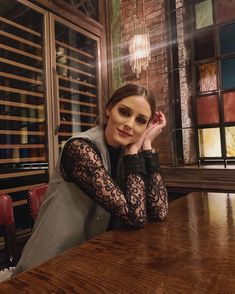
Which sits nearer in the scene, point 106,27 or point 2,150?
point 2,150

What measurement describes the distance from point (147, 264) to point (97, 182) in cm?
46

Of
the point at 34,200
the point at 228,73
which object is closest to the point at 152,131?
the point at 34,200

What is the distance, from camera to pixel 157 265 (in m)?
0.84

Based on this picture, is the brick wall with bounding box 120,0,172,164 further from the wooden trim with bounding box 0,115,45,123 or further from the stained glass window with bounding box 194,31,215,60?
the wooden trim with bounding box 0,115,45,123

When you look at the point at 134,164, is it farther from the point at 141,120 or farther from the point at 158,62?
the point at 158,62

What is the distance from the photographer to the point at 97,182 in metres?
1.23

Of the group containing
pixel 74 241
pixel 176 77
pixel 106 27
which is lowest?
pixel 74 241

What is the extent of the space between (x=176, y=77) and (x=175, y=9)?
2.56 ft

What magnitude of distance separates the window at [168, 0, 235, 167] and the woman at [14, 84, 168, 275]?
68.9 inches

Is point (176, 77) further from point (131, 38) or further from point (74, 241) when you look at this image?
point (74, 241)

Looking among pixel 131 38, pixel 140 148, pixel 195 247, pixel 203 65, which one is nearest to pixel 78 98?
pixel 131 38

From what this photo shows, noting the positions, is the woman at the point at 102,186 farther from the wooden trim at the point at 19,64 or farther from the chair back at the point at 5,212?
the wooden trim at the point at 19,64

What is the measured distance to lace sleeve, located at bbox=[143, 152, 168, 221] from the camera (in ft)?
4.64

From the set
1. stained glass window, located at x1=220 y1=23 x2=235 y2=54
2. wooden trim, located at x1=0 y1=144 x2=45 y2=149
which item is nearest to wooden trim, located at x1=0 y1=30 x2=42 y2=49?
wooden trim, located at x1=0 y1=144 x2=45 y2=149
